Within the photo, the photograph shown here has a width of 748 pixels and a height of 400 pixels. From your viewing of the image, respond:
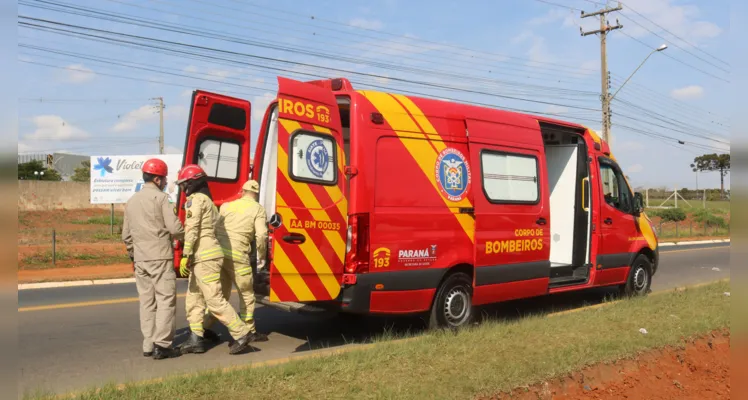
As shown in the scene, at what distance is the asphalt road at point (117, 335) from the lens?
5.65m

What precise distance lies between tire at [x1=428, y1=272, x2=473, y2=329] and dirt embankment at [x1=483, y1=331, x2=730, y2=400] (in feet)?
6.44

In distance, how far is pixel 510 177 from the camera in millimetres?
7961

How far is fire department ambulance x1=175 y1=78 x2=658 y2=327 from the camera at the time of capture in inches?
244

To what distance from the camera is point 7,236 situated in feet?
4.68

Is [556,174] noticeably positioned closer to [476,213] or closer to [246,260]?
[476,213]

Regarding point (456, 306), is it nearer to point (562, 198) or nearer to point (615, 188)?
point (562, 198)

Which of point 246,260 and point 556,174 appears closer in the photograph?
point 246,260

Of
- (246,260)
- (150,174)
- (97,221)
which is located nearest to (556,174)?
(246,260)

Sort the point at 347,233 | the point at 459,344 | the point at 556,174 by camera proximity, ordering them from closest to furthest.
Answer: the point at 459,344
the point at 347,233
the point at 556,174

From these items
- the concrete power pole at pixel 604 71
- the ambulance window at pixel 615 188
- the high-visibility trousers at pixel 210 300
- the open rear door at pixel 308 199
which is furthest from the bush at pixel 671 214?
the high-visibility trousers at pixel 210 300

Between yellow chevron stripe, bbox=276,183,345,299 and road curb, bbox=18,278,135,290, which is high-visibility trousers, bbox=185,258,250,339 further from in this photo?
road curb, bbox=18,278,135,290

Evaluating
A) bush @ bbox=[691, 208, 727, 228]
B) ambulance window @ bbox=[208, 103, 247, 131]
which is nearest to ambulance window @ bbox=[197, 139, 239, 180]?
ambulance window @ bbox=[208, 103, 247, 131]

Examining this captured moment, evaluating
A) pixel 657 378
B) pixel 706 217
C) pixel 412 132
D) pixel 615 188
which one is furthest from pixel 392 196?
pixel 706 217

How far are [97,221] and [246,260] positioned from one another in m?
32.0
